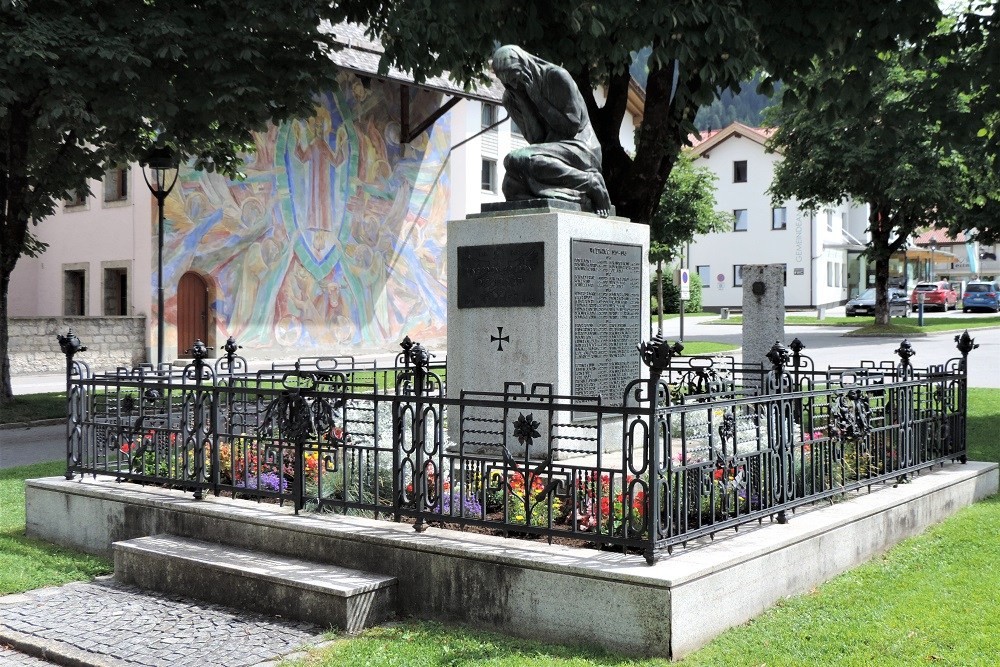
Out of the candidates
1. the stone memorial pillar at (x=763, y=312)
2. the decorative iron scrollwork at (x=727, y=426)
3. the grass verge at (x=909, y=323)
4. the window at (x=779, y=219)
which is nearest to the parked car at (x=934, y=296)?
the window at (x=779, y=219)

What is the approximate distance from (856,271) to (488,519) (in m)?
75.4

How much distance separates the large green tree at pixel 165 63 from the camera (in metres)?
14.8

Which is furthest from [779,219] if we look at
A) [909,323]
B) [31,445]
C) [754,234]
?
[31,445]

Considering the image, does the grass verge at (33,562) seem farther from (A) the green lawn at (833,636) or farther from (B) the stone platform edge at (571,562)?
(A) the green lawn at (833,636)

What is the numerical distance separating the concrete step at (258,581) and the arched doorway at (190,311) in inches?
906

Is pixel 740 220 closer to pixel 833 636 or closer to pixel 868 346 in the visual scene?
pixel 868 346

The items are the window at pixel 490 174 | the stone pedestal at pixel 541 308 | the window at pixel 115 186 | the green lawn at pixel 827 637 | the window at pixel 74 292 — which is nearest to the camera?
the green lawn at pixel 827 637

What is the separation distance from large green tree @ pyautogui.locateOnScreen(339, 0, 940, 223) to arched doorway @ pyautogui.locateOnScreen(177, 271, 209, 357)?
53.4 ft

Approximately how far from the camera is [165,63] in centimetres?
1557

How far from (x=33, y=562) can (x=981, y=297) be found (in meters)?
61.4

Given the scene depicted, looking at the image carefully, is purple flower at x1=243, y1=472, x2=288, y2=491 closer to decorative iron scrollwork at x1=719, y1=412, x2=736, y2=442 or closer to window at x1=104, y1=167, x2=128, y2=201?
decorative iron scrollwork at x1=719, y1=412, x2=736, y2=442

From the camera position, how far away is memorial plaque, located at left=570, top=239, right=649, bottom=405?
355 inches

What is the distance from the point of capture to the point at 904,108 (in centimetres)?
1266

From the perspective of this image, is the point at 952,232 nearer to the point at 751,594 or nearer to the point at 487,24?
the point at 487,24
